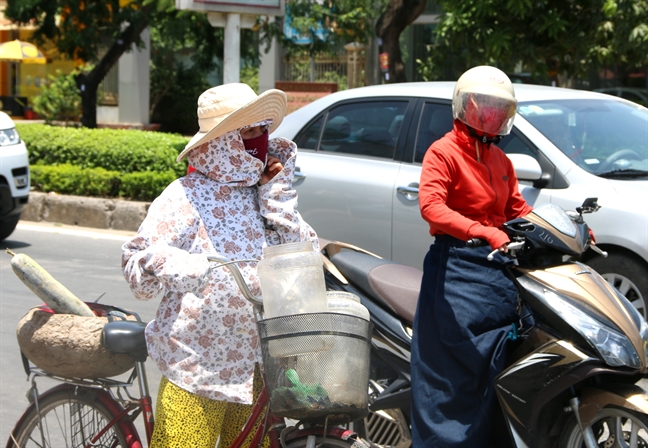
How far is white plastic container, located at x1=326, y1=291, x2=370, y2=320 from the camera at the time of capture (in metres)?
2.57

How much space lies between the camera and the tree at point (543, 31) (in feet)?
31.3

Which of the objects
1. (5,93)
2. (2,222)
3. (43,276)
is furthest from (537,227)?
(5,93)

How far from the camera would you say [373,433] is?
356 cm

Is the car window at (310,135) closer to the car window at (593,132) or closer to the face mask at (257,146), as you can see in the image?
the car window at (593,132)

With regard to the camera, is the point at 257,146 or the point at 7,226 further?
the point at 7,226

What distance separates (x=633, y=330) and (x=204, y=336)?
55.9 inches

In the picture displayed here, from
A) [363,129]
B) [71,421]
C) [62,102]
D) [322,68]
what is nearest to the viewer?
[71,421]

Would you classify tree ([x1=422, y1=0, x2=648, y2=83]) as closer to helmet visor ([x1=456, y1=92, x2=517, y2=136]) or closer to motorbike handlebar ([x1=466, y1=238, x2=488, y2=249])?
helmet visor ([x1=456, y1=92, x2=517, y2=136])

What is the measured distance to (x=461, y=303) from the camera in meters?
3.09

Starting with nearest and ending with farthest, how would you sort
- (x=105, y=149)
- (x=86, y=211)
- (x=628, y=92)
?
(x=86, y=211), (x=105, y=149), (x=628, y=92)

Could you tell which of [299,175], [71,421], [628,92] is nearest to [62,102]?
[628,92]

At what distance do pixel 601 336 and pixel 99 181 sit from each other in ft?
27.3

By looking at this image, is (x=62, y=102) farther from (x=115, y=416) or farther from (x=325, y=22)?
(x=115, y=416)

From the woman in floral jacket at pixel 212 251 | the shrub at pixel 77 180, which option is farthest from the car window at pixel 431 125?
the shrub at pixel 77 180
